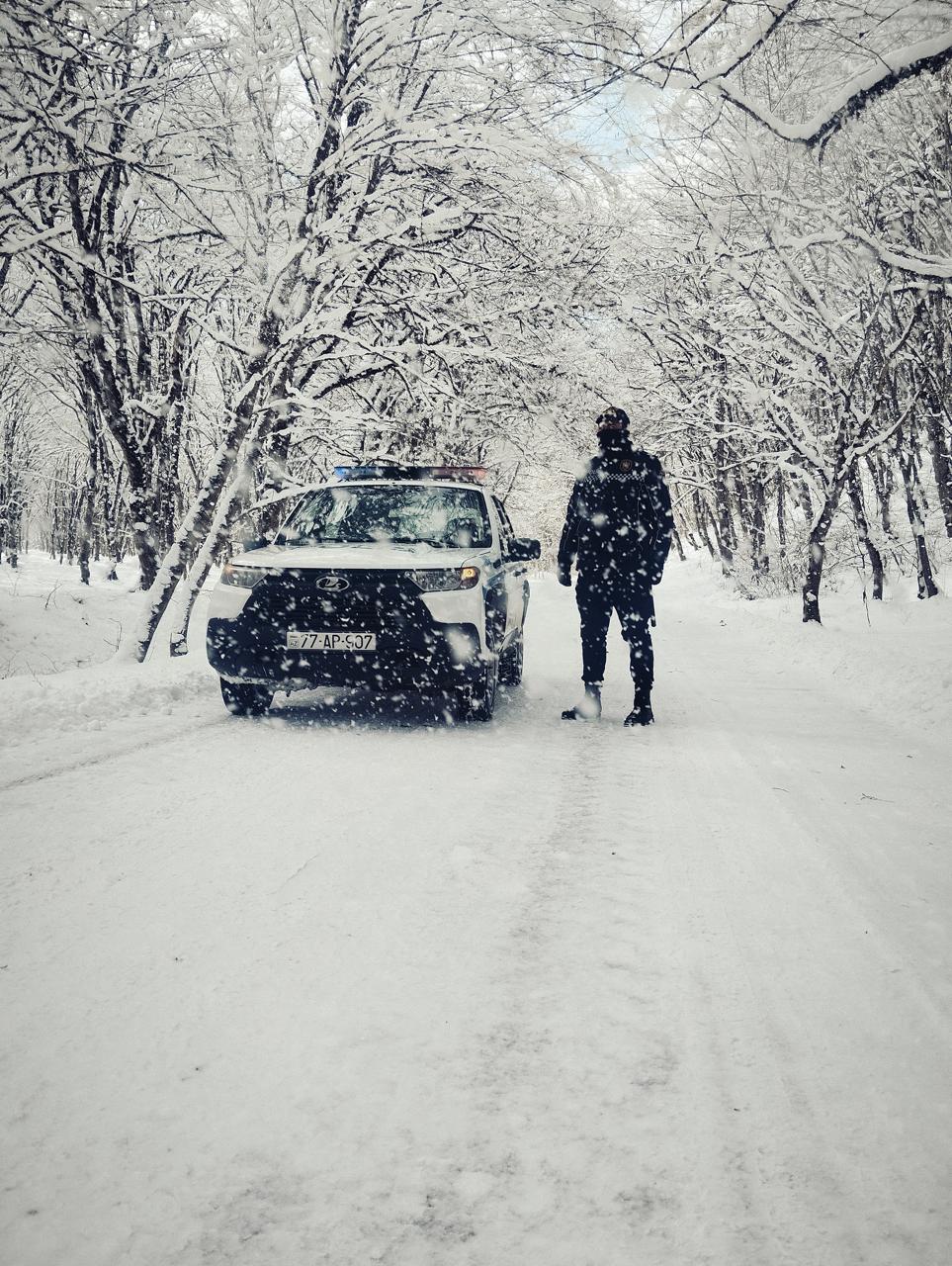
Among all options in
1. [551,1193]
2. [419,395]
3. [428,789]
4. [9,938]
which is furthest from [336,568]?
[419,395]

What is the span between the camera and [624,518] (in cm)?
575

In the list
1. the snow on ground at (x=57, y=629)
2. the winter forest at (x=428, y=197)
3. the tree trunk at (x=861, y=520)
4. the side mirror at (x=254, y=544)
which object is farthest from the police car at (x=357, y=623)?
the tree trunk at (x=861, y=520)

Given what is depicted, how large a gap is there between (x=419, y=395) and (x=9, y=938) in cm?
792

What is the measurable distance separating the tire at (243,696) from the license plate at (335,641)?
0.68 meters

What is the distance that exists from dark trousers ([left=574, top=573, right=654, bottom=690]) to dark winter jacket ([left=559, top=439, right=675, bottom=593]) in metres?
0.06

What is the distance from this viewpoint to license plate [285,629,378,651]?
16.6 ft

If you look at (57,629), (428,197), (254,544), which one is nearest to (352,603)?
(254,544)

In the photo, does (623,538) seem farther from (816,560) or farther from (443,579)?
(816,560)

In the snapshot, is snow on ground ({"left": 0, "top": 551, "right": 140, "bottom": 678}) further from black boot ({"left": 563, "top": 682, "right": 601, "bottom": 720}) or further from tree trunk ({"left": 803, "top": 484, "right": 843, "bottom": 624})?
tree trunk ({"left": 803, "top": 484, "right": 843, "bottom": 624})

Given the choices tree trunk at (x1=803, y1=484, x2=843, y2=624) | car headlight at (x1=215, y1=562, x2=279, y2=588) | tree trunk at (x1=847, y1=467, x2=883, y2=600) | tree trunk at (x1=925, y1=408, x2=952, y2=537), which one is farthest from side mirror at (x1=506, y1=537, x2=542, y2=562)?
tree trunk at (x1=925, y1=408, x2=952, y2=537)

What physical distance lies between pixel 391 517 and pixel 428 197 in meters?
5.14

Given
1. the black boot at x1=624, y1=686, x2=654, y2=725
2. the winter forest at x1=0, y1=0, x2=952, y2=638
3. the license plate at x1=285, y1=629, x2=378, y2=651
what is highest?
the winter forest at x1=0, y1=0, x2=952, y2=638

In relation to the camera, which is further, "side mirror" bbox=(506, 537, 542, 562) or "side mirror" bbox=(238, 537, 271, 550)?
"side mirror" bbox=(506, 537, 542, 562)

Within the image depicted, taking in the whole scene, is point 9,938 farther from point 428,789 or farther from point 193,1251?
point 428,789
